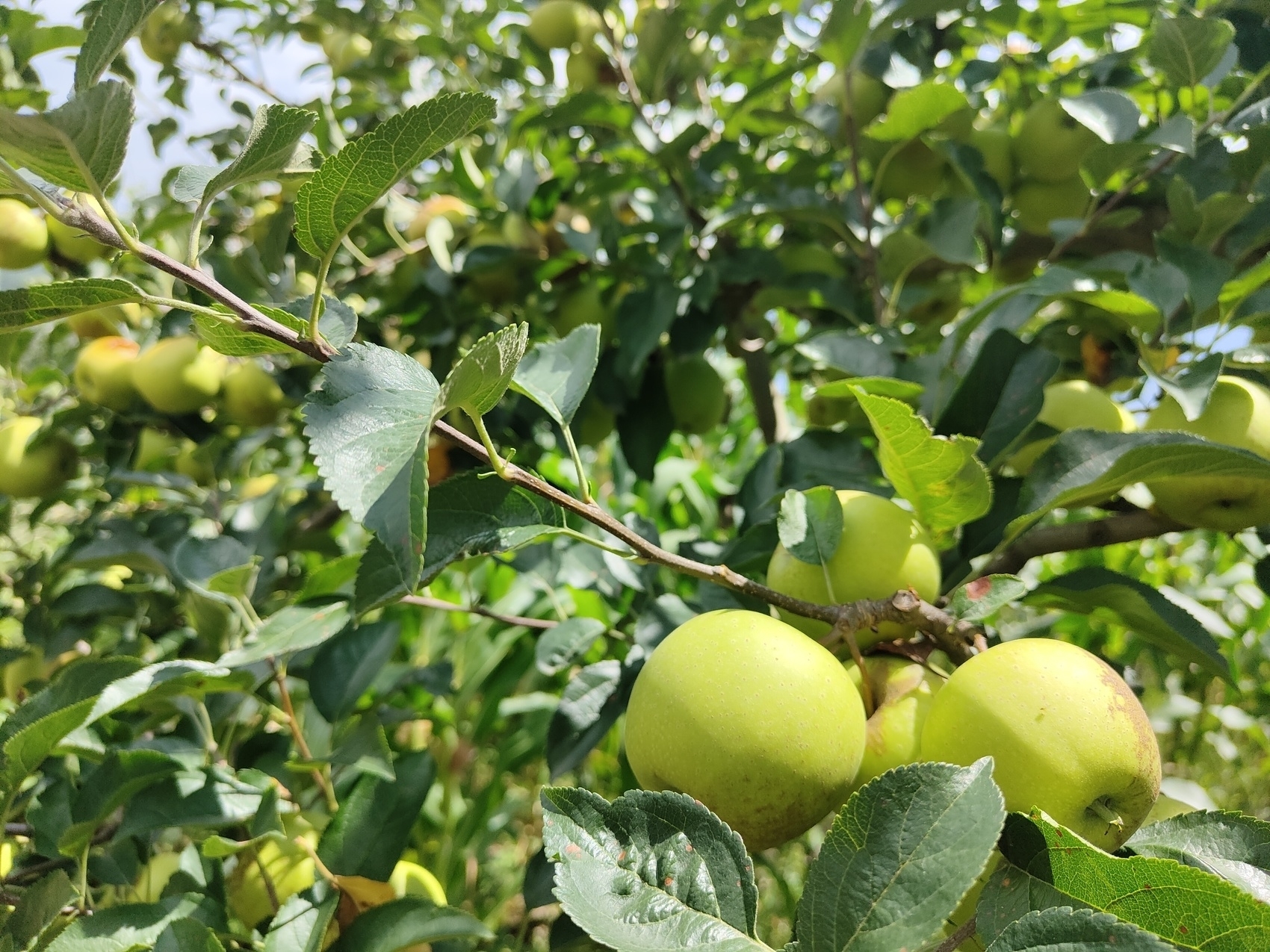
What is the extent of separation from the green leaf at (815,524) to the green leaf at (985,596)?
0.10 m

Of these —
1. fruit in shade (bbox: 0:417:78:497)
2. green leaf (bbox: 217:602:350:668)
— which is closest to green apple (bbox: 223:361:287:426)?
fruit in shade (bbox: 0:417:78:497)

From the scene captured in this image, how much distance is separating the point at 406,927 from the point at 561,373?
0.47 m

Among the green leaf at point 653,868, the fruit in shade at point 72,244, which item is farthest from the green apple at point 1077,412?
the fruit in shade at point 72,244

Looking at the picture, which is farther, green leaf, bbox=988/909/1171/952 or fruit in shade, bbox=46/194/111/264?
fruit in shade, bbox=46/194/111/264

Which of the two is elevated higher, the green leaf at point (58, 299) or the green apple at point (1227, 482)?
the green leaf at point (58, 299)

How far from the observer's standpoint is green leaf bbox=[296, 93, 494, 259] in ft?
1.48

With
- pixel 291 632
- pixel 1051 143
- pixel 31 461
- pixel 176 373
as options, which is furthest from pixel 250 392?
pixel 1051 143

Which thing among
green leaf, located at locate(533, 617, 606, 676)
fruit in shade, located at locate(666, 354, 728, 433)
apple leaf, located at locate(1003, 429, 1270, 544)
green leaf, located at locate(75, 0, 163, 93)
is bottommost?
green leaf, located at locate(533, 617, 606, 676)

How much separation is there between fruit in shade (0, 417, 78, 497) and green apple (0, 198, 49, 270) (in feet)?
0.80

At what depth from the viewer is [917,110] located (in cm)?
98

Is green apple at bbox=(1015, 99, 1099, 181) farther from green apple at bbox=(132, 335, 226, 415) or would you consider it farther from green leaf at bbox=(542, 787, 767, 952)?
green apple at bbox=(132, 335, 226, 415)

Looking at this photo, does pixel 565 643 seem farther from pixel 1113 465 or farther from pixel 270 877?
pixel 1113 465

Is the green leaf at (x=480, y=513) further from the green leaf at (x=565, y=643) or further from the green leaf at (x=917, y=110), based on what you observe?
the green leaf at (x=917, y=110)

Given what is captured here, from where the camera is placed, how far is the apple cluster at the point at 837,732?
48cm
